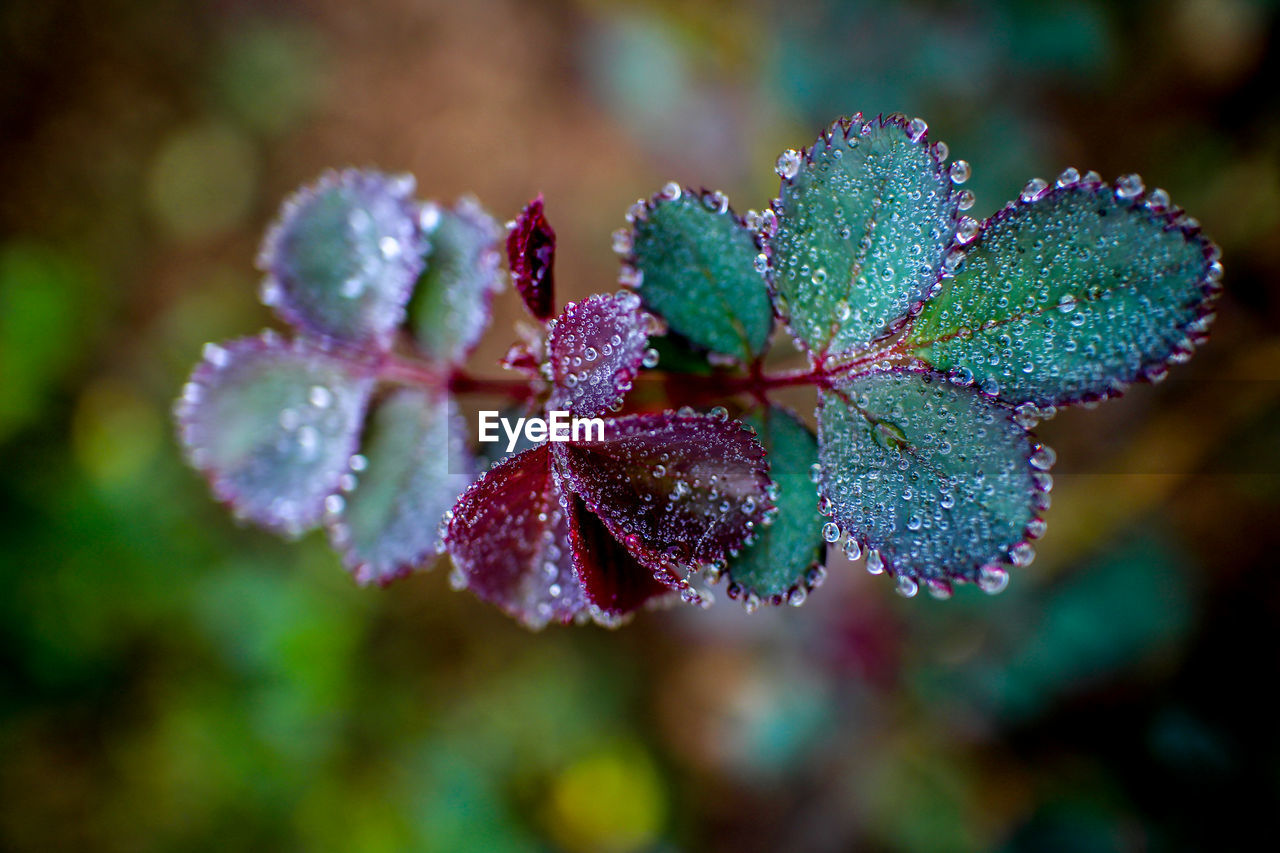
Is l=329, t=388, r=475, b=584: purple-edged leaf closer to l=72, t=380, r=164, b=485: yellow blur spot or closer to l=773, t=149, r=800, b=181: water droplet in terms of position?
l=773, t=149, r=800, b=181: water droplet

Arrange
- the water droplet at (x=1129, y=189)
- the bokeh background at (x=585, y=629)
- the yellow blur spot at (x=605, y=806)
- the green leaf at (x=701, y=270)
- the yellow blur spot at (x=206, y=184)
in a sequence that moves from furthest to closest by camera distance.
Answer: the yellow blur spot at (x=206, y=184) < the yellow blur spot at (x=605, y=806) < the bokeh background at (x=585, y=629) < the green leaf at (x=701, y=270) < the water droplet at (x=1129, y=189)

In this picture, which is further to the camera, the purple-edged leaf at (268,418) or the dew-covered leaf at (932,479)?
the purple-edged leaf at (268,418)

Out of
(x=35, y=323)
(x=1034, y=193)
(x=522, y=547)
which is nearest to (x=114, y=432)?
(x=35, y=323)

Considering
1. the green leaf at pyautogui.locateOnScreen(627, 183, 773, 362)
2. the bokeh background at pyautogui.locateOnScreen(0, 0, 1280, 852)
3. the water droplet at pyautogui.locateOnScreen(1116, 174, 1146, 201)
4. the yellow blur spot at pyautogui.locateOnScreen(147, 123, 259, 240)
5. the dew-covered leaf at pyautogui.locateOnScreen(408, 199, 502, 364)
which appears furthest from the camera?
the yellow blur spot at pyautogui.locateOnScreen(147, 123, 259, 240)

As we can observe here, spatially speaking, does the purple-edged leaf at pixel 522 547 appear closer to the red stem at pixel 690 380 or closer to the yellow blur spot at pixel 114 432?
the red stem at pixel 690 380

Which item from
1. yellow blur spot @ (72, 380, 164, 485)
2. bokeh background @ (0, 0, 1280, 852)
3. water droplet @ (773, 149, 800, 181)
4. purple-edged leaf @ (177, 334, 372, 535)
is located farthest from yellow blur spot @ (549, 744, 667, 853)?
water droplet @ (773, 149, 800, 181)

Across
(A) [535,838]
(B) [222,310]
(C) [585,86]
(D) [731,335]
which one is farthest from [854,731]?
(B) [222,310]

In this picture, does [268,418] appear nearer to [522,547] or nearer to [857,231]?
[522,547]

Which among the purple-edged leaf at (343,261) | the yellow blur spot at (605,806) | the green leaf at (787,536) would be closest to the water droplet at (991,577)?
the green leaf at (787,536)
